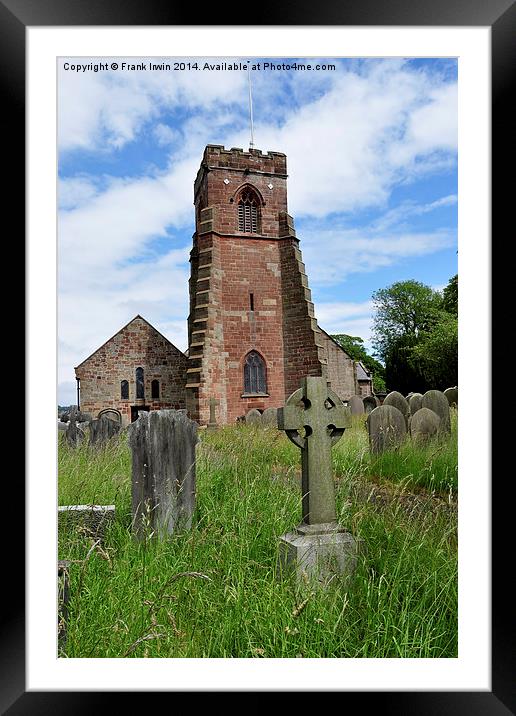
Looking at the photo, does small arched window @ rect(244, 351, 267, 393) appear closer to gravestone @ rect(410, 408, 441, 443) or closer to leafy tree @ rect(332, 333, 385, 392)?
gravestone @ rect(410, 408, 441, 443)

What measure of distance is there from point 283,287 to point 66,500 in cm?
1521

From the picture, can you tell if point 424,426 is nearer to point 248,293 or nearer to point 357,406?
point 357,406

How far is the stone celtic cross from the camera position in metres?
2.94

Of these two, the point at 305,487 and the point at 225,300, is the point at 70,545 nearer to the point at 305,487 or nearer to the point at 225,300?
the point at 305,487

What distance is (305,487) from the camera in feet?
9.91

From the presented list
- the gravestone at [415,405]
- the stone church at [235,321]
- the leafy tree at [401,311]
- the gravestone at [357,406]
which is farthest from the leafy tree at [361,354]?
the gravestone at [415,405]

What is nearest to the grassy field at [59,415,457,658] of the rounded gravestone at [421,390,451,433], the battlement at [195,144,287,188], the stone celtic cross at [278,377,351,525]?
the stone celtic cross at [278,377,351,525]

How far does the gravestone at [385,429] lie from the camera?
21.1 ft

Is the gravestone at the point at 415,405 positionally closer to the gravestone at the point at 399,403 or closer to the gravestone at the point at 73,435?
the gravestone at the point at 399,403

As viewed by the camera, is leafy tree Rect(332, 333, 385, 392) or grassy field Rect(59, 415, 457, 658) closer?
grassy field Rect(59, 415, 457, 658)

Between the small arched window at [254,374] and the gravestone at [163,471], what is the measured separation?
44.2 feet

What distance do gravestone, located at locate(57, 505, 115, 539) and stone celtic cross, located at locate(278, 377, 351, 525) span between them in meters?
1.45

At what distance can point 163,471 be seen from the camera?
3.68 m
